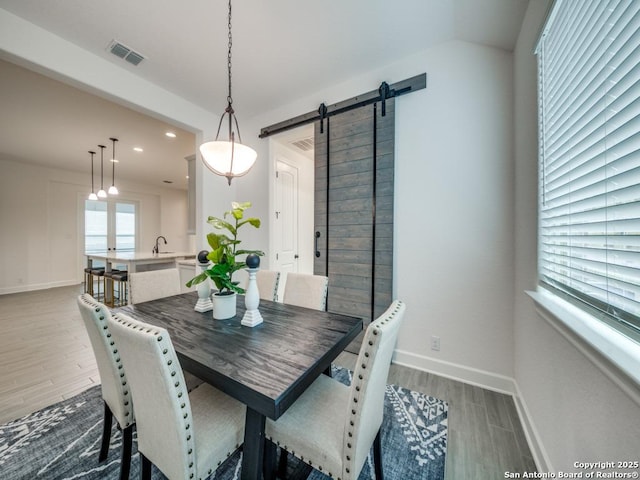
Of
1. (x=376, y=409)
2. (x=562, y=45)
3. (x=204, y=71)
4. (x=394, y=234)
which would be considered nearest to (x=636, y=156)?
(x=562, y=45)

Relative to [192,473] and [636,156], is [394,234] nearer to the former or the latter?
[636,156]

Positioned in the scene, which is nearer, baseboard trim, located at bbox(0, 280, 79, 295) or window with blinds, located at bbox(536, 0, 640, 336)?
window with blinds, located at bbox(536, 0, 640, 336)

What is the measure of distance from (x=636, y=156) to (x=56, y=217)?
916cm

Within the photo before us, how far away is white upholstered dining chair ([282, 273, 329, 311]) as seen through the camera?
194 centimetres

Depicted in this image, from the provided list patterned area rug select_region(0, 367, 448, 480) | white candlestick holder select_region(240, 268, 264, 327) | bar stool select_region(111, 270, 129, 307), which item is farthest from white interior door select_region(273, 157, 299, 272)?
bar stool select_region(111, 270, 129, 307)

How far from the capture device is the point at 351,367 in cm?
231

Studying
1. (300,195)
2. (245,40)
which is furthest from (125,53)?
(300,195)

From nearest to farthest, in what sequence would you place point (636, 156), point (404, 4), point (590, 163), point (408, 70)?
point (636, 156) < point (590, 163) < point (404, 4) < point (408, 70)

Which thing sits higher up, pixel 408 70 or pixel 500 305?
pixel 408 70

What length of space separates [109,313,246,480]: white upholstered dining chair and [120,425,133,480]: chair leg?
0.63 feet

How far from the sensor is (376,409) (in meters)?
1.02

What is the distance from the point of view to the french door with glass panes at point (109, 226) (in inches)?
257

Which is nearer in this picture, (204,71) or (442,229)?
(442,229)

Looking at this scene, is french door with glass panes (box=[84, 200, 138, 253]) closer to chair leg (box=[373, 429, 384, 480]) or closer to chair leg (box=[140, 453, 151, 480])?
chair leg (box=[140, 453, 151, 480])
